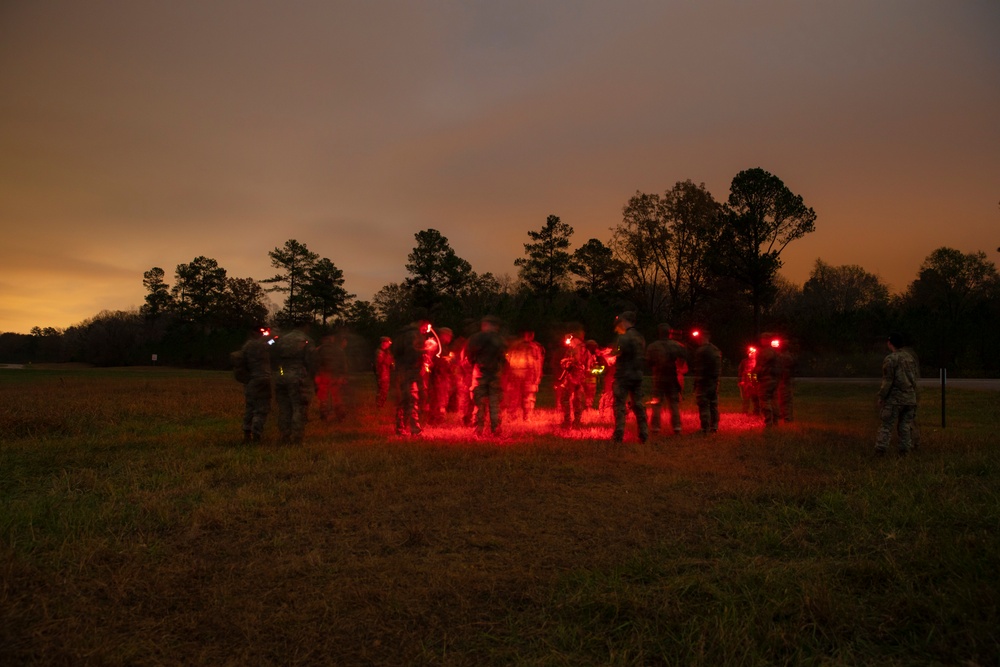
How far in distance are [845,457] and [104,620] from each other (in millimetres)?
9799

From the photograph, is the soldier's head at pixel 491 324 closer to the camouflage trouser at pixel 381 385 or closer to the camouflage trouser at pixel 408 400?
the camouflage trouser at pixel 408 400

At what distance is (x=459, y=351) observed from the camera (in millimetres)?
16391

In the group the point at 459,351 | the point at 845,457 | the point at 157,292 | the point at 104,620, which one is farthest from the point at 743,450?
the point at 157,292

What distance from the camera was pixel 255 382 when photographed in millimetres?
11164

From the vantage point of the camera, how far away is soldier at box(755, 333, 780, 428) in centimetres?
1327

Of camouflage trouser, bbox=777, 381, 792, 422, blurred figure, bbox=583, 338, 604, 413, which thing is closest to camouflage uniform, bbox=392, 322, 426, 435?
blurred figure, bbox=583, 338, 604, 413

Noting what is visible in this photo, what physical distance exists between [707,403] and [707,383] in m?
0.55

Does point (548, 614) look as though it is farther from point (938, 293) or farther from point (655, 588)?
point (938, 293)

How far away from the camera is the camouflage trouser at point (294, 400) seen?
1128 cm

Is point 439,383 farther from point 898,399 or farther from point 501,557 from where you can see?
point 501,557

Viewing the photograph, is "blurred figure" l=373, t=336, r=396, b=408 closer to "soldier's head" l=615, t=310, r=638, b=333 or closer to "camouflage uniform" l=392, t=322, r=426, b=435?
"camouflage uniform" l=392, t=322, r=426, b=435

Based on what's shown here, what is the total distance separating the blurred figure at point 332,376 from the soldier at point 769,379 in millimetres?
9944

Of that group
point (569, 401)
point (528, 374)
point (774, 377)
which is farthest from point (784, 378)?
point (528, 374)

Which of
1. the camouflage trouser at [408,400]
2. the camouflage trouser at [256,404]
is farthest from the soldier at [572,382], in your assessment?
the camouflage trouser at [256,404]
